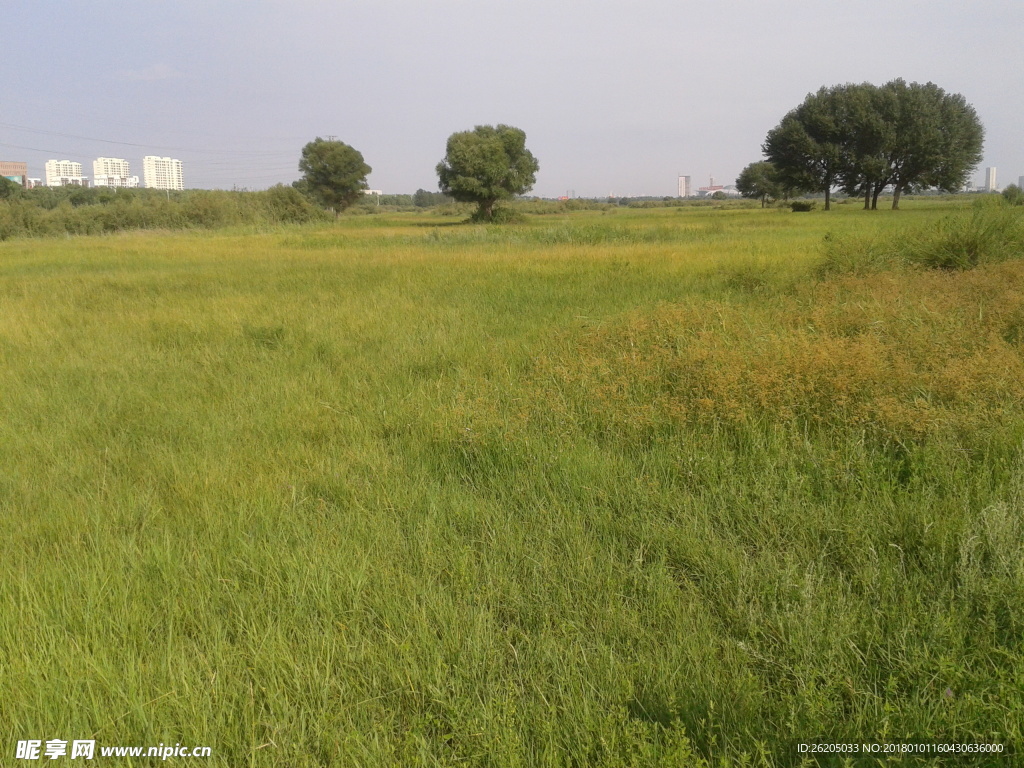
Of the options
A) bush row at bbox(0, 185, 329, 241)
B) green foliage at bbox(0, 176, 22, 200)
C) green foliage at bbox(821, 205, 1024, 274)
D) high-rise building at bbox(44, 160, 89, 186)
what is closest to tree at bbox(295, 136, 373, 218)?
bush row at bbox(0, 185, 329, 241)

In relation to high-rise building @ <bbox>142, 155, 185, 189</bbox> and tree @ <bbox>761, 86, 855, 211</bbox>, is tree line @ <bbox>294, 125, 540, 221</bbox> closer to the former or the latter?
tree @ <bbox>761, 86, 855, 211</bbox>

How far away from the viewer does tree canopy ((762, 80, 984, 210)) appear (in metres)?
42.3

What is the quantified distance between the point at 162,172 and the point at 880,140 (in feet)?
492

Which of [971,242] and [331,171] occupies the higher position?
[331,171]

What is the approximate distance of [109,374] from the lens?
6.36 meters

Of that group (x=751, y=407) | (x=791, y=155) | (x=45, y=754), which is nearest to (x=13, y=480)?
(x=45, y=754)

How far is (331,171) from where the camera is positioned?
5372 cm

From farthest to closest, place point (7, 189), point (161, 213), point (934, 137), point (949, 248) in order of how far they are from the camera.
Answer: point (7, 189)
point (934, 137)
point (161, 213)
point (949, 248)

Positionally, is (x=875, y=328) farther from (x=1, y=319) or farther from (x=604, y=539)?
(x=1, y=319)

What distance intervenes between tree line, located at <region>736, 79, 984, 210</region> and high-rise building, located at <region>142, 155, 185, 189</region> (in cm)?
13544

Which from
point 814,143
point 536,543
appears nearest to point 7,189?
point 814,143

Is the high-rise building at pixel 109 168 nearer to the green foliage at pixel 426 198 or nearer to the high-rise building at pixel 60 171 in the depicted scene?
the high-rise building at pixel 60 171

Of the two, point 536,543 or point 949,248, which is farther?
point 949,248

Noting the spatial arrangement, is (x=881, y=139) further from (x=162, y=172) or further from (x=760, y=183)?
(x=162, y=172)
